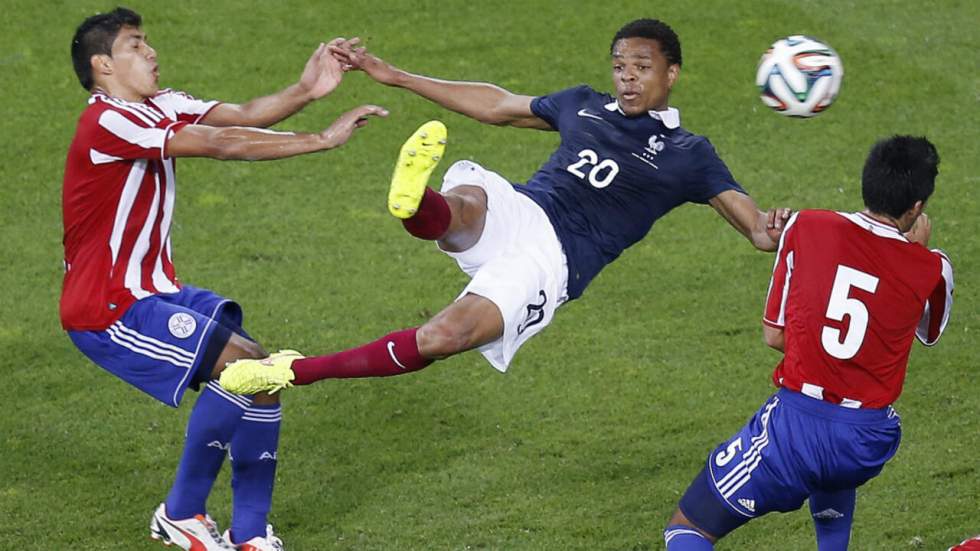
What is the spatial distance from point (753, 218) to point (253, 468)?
2.57 m

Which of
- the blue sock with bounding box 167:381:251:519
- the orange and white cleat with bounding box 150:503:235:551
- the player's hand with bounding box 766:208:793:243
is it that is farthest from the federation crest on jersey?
the orange and white cleat with bounding box 150:503:235:551

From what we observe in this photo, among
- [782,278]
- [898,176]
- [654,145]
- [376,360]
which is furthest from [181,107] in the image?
[898,176]

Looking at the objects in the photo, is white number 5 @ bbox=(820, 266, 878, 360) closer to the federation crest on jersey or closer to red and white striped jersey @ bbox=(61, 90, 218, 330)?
the federation crest on jersey

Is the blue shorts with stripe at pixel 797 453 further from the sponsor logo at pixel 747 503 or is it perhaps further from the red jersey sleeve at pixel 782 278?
the red jersey sleeve at pixel 782 278

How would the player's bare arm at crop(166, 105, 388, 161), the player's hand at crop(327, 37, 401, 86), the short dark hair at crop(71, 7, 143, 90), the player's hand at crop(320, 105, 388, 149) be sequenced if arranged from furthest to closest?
1. the player's hand at crop(327, 37, 401, 86)
2. the short dark hair at crop(71, 7, 143, 90)
3. the player's bare arm at crop(166, 105, 388, 161)
4. the player's hand at crop(320, 105, 388, 149)

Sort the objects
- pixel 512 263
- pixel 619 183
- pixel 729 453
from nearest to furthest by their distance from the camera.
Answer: pixel 729 453, pixel 512 263, pixel 619 183

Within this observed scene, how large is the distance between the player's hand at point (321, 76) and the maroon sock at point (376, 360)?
1.45 metres

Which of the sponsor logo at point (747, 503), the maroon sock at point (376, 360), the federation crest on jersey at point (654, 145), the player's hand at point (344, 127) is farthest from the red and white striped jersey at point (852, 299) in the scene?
the player's hand at point (344, 127)

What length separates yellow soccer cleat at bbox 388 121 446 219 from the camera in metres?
6.75

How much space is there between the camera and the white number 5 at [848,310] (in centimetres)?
618

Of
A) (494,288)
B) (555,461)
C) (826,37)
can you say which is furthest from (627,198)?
(826,37)

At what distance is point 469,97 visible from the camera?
8.21 meters

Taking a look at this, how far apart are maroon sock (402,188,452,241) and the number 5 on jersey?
916 mm

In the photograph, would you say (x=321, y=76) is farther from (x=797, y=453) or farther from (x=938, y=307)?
(x=938, y=307)
